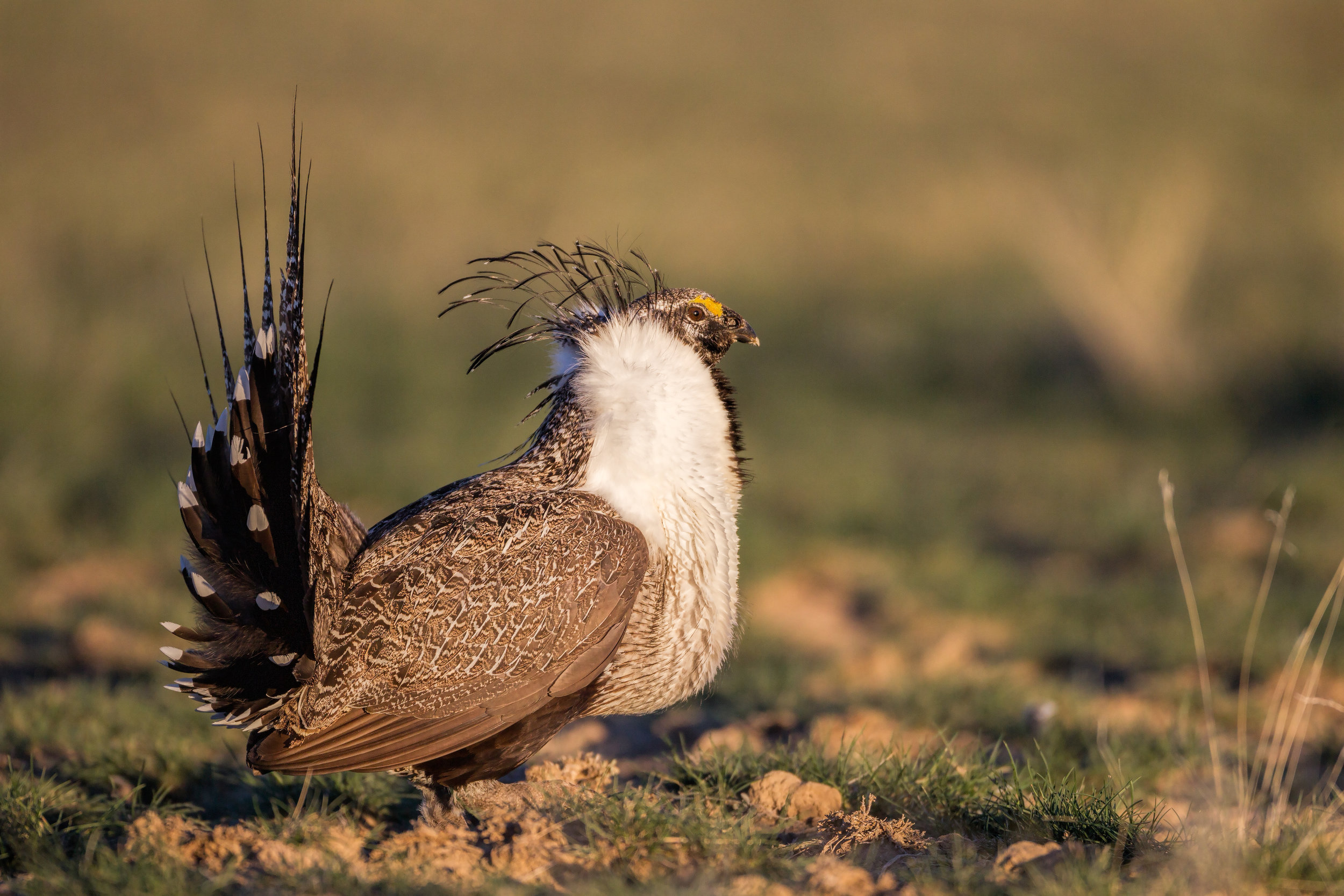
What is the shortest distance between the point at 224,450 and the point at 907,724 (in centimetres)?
284

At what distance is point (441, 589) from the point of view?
330cm

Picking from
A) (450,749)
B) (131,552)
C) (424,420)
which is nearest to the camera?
(450,749)

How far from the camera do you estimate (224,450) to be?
3426mm

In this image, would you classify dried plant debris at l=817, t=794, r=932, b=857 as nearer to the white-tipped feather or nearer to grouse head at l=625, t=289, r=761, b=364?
grouse head at l=625, t=289, r=761, b=364

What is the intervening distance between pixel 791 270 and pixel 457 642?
40.0ft

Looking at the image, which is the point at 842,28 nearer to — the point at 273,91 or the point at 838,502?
the point at 273,91

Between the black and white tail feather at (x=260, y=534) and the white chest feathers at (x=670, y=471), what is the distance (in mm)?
824

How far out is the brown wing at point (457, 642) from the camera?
323 cm

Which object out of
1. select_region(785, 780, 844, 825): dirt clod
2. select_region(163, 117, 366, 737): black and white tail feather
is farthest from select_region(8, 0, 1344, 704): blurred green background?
select_region(163, 117, 366, 737): black and white tail feather

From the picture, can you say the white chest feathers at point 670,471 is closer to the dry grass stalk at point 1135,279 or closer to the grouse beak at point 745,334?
the grouse beak at point 745,334

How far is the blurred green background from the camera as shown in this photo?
751cm

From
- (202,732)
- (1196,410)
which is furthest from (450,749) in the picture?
(1196,410)

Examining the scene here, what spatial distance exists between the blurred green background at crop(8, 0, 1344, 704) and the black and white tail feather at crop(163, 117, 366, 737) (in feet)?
9.56

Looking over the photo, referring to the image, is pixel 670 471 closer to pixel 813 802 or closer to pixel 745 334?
pixel 745 334
